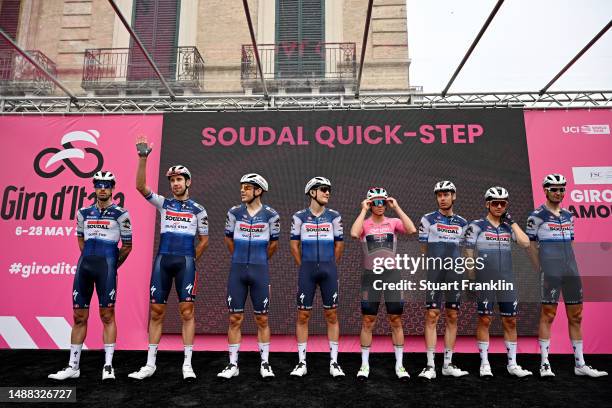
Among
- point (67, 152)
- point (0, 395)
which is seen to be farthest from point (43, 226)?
point (0, 395)

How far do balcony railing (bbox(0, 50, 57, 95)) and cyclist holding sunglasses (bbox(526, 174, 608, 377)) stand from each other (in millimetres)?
11363

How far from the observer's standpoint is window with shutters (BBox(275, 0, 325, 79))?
10.7 meters

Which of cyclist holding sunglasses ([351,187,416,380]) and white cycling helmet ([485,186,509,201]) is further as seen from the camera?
white cycling helmet ([485,186,509,201])

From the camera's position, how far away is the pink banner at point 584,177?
5777 millimetres

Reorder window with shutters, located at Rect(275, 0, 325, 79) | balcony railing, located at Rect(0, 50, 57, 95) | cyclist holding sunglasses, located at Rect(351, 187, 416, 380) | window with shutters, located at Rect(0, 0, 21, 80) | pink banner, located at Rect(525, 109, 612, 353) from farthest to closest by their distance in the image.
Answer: window with shutters, located at Rect(0, 0, 21, 80), window with shutters, located at Rect(275, 0, 325, 79), balcony railing, located at Rect(0, 50, 57, 95), pink banner, located at Rect(525, 109, 612, 353), cyclist holding sunglasses, located at Rect(351, 187, 416, 380)

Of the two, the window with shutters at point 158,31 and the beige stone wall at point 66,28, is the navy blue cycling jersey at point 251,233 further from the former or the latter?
the beige stone wall at point 66,28

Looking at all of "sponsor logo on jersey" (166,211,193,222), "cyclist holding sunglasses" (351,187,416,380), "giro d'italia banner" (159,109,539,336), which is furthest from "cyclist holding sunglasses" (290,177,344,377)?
"giro d'italia banner" (159,109,539,336)

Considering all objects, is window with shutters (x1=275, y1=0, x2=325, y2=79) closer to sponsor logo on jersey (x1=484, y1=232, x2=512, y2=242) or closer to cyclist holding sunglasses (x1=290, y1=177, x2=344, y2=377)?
cyclist holding sunglasses (x1=290, y1=177, x2=344, y2=377)

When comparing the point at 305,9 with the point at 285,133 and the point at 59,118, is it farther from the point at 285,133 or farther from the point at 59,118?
the point at 59,118

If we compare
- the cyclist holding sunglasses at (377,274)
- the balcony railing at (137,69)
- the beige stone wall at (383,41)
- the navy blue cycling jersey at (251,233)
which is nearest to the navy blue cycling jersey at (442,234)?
the cyclist holding sunglasses at (377,274)

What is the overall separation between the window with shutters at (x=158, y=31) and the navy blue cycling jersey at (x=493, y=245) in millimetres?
9171

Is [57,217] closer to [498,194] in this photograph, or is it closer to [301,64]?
[498,194]

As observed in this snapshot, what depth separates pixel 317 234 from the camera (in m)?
4.64

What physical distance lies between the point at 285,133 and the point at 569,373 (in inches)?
203
